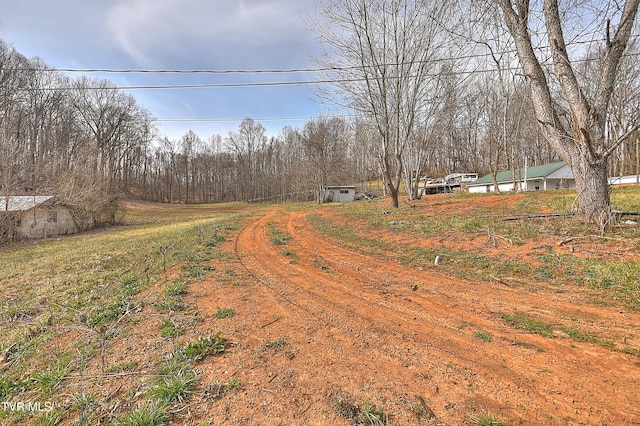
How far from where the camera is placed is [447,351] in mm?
2539

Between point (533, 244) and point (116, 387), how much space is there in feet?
21.9

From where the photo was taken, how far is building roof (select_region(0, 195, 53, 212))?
583 inches

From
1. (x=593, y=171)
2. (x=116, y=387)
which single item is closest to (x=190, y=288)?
(x=116, y=387)

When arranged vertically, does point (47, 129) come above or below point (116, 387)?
above

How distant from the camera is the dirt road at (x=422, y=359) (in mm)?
1859

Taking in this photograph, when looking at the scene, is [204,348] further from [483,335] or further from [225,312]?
[483,335]

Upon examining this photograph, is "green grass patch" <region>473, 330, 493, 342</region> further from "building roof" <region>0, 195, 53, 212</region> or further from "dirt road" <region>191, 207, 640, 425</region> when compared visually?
"building roof" <region>0, 195, 53, 212</region>

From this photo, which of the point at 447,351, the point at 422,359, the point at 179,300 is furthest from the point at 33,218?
the point at 447,351

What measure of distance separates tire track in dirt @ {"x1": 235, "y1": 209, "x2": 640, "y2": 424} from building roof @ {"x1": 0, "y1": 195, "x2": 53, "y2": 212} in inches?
738

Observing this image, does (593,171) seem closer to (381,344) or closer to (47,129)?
(381,344)

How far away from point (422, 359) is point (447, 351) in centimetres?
29

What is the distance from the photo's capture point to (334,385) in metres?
2.12

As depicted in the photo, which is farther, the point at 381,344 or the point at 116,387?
the point at 381,344

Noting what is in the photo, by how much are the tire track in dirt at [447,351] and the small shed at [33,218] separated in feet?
61.4
